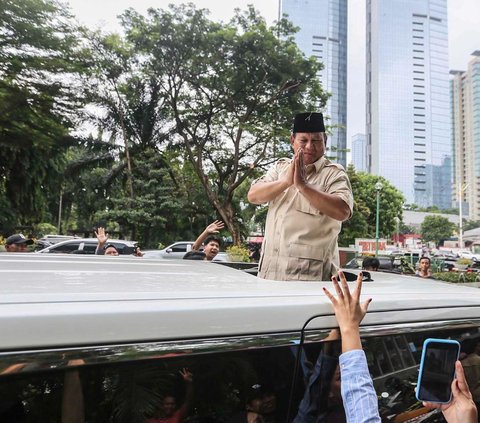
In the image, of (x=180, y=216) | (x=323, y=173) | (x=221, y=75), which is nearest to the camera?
(x=323, y=173)

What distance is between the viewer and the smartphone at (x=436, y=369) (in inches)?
46.6

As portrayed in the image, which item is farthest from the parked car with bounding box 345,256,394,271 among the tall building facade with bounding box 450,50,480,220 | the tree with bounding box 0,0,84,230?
the tall building facade with bounding box 450,50,480,220

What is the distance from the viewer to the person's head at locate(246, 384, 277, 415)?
1038 mm

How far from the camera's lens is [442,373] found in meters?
1.21

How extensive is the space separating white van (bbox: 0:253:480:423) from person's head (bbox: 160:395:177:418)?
0.01 m

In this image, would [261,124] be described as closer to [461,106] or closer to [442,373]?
[442,373]

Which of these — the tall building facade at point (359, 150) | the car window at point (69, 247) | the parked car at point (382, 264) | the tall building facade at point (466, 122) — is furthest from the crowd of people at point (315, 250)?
the tall building facade at point (359, 150)

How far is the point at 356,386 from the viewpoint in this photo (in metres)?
1.10

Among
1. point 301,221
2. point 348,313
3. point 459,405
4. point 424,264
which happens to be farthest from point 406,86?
point 348,313

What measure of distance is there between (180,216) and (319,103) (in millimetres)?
9918

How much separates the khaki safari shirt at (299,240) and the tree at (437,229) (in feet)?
231

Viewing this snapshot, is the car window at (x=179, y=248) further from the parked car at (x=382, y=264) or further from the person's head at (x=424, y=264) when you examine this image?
the person's head at (x=424, y=264)

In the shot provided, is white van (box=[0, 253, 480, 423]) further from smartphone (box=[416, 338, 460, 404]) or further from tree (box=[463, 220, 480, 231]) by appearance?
tree (box=[463, 220, 480, 231])

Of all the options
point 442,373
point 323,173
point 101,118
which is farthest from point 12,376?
point 101,118
